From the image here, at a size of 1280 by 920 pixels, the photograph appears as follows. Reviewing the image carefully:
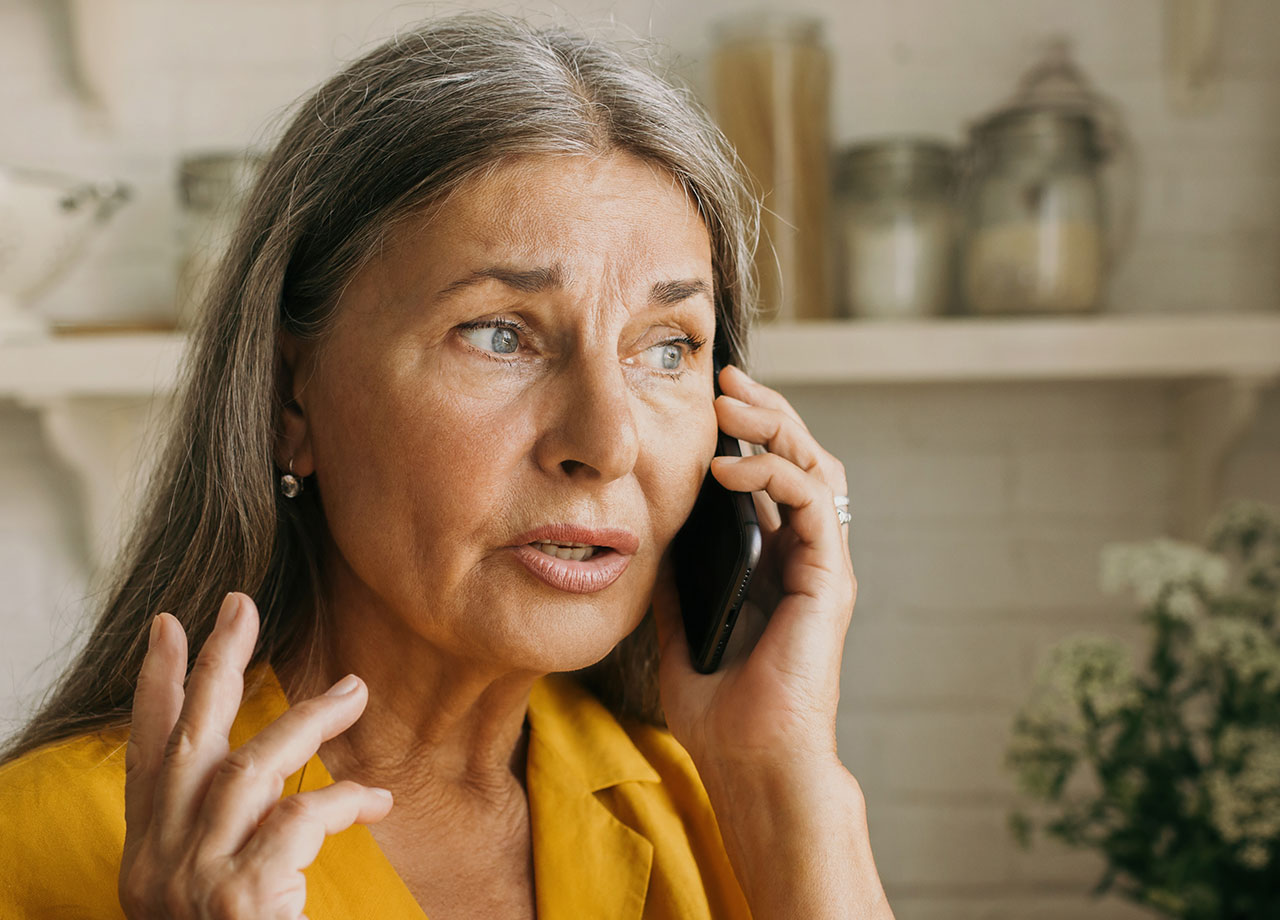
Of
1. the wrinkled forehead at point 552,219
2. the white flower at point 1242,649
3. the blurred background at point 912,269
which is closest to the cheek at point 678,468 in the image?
the wrinkled forehead at point 552,219

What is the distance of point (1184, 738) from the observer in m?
1.40

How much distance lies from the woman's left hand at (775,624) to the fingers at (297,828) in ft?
1.38

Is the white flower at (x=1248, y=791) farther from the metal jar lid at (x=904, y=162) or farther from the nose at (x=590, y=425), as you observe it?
the nose at (x=590, y=425)

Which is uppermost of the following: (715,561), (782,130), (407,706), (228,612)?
(782,130)

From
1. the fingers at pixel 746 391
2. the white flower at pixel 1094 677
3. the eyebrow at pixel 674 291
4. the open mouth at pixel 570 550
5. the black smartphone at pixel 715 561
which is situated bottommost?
the white flower at pixel 1094 677

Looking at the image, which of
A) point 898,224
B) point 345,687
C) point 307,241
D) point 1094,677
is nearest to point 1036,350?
point 898,224

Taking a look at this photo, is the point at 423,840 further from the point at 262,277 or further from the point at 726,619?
the point at 262,277

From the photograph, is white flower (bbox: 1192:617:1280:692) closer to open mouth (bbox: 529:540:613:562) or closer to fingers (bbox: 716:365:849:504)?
fingers (bbox: 716:365:849:504)

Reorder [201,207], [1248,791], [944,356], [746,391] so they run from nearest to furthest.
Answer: [746,391] → [1248,791] → [944,356] → [201,207]

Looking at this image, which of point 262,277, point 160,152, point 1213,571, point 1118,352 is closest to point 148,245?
point 160,152

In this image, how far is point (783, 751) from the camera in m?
0.93

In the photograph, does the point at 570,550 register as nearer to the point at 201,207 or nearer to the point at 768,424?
the point at 768,424

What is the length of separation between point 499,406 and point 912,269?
2.90 ft

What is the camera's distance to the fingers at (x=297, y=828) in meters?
0.57
